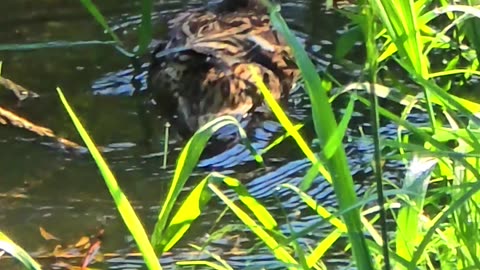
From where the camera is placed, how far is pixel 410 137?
2607 millimetres

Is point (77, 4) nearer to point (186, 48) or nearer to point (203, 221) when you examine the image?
point (186, 48)

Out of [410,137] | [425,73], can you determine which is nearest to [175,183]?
[425,73]

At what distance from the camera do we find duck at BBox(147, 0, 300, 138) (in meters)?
3.97

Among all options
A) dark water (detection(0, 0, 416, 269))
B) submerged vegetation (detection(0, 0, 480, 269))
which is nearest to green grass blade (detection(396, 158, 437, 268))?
submerged vegetation (detection(0, 0, 480, 269))

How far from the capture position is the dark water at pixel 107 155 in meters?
2.88

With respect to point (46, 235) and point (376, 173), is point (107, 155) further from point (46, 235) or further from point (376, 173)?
point (376, 173)

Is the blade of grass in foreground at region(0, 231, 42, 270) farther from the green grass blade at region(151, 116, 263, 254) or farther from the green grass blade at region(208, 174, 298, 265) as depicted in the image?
the green grass blade at region(208, 174, 298, 265)

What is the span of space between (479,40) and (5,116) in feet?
6.74

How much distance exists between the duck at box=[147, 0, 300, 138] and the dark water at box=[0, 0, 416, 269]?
115 mm

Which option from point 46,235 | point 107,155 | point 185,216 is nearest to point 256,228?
point 185,216

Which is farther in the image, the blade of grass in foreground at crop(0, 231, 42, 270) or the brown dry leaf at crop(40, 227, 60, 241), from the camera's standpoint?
the brown dry leaf at crop(40, 227, 60, 241)

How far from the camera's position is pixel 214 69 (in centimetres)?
411

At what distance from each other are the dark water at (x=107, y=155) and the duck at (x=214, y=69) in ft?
0.38

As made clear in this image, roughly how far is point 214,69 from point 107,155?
2.70ft
